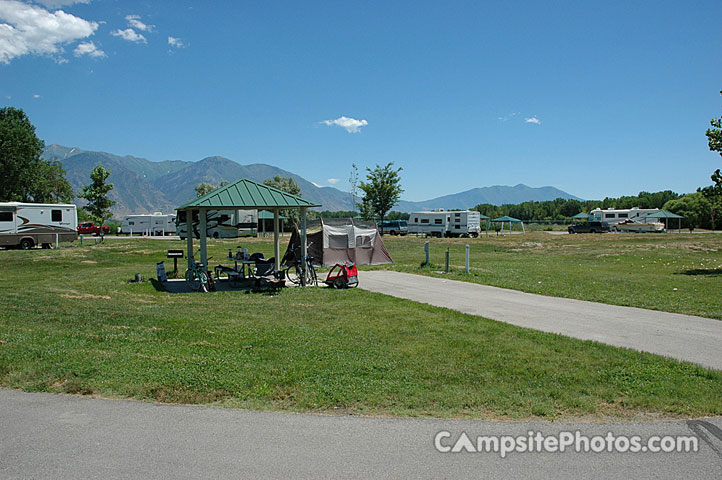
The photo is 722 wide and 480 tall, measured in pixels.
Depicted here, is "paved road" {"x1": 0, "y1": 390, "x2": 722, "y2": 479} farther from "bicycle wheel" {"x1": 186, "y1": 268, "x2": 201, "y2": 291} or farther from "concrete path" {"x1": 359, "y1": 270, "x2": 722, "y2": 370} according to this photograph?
"bicycle wheel" {"x1": 186, "y1": 268, "x2": 201, "y2": 291}

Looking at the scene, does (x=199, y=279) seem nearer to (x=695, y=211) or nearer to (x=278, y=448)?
(x=278, y=448)

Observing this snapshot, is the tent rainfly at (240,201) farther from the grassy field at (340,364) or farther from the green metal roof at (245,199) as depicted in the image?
the grassy field at (340,364)

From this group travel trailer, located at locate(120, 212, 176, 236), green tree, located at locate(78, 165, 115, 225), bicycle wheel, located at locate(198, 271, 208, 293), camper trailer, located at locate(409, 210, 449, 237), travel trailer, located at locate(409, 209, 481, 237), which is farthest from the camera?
travel trailer, located at locate(120, 212, 176, 236)

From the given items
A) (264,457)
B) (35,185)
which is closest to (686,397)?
(264,457)

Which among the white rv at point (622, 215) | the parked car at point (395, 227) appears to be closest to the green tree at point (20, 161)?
the parked car at point (395, 227)

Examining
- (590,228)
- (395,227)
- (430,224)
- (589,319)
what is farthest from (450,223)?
(589,319)

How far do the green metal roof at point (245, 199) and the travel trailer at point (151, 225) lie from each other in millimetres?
44559

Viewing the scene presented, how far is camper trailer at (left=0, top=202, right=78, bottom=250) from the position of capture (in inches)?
1066

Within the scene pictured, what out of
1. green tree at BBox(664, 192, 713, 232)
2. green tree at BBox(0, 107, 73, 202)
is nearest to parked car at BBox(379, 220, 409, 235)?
green tree at BBox(664, 192, 713, 232)

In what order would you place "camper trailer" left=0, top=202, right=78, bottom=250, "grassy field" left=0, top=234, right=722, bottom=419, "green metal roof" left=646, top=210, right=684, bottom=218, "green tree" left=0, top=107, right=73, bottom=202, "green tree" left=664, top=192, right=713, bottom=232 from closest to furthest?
1. "grassy field" left=0, top=234, right=722, bottom=419
2. "camper trailer" left=0, top=202, right=78, bottom=250
3. "green tree" left=0, top=107, right=73, bottom=202
4. "green metal roof" left=646, top=210, right=684, bottom=218
5. "green tree" left=664, top=192, right=713, bottom=232

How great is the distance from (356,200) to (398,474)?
54.1m

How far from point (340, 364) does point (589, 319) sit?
5.27m

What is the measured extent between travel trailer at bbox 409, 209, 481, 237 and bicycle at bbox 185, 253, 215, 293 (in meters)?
36.1

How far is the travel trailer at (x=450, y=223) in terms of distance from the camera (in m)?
46.9
